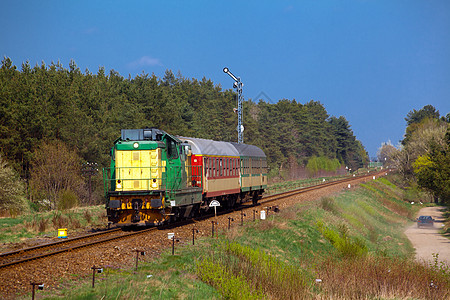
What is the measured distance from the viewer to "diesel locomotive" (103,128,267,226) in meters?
19.5

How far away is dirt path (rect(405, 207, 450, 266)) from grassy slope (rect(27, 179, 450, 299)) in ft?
20.4

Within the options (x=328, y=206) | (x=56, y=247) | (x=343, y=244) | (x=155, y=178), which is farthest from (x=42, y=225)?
(x=328, y=206)

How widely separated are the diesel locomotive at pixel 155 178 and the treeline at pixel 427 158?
32.4 meters

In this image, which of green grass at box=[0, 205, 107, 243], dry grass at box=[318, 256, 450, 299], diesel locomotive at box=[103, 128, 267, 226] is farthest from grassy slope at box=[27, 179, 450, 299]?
green grass at box=[0, 205, 107, 243]

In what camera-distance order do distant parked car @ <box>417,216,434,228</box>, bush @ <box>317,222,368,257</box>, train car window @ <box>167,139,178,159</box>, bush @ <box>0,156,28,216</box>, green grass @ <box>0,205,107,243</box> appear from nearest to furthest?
green grass @ <box>0,205,107,243</box>
train car window @ <box>167,139,178,159</box>
bush @ <box>317,222,368,257</box>
bush @ <box>0,156,28,216</box>
distant parked car @ <box>417,216,434,228</box>

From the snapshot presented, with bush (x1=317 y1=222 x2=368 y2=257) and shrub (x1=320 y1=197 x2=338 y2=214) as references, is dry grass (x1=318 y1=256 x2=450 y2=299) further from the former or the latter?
shrub (x1=320 y1=197 x2=338 y2=214)

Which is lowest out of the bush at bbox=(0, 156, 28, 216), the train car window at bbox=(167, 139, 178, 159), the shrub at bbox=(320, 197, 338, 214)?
the shrub at bbox=(320, 197, 338, 214)

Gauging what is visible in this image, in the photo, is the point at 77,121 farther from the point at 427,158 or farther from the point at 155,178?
the point at 427,158

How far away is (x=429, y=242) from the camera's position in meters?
39.0

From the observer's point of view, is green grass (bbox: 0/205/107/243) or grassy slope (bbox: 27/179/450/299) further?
green grass (bbox: 0/205/107/243)

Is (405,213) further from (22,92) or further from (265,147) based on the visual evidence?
(22,92)

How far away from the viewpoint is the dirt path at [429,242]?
32519mm

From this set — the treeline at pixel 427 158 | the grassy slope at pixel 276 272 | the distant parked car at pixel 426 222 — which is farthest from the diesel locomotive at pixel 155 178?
the treeline at pixel 427 158

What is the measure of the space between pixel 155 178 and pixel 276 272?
7339 mm
